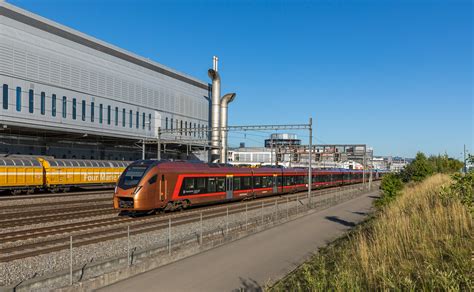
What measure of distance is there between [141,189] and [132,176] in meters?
1.20

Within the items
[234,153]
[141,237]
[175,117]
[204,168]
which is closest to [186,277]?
[141,237]

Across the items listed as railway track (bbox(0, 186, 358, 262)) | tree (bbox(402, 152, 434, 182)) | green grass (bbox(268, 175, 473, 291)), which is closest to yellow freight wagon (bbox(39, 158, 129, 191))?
railway track (bbox(0, 186, 358, 262))

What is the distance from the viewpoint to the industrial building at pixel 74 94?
1857 inches

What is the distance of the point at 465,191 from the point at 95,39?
60.4m

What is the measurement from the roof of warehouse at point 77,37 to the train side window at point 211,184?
33.4 metres

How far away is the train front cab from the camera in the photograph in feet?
75.3

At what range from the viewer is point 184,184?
2688 cm

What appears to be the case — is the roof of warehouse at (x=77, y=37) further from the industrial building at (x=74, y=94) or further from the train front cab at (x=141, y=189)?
the train front cab at (x=141, y=189)

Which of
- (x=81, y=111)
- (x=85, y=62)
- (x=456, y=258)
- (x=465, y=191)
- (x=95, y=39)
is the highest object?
(x=95, y=39)

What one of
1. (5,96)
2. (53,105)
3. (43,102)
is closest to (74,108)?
(53,105)

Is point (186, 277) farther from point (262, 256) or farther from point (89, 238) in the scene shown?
point (89, 238)

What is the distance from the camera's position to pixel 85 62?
5866cm

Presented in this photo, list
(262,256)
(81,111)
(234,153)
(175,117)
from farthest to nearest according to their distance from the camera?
1. (234,153)
2. (175,117)
3. (81,111)
4. (262,256)

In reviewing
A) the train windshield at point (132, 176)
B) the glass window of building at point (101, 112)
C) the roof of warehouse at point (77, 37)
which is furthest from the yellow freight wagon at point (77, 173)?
the roof of warehouse at point (77, 37)
